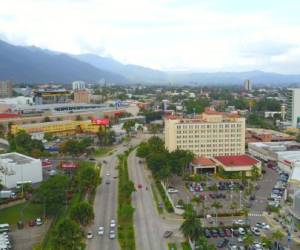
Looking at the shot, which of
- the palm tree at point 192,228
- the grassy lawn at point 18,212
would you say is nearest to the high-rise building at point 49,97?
the grassy lawn at point 18,212

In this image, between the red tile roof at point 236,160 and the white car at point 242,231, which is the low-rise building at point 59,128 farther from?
the white car at point 242,231

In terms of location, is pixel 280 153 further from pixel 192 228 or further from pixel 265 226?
pixel 192 228

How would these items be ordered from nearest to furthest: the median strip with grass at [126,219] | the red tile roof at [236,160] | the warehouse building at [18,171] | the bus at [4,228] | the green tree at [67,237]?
1. the green tree at [67,237]
2. the median strip with grass at [126,219]
3. the bus at [4,228]
4. the warehouse building at [18,171]
5. the red tile roof at [236,160]

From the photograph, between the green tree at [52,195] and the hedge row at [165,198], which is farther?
the hedge row at [165,198]

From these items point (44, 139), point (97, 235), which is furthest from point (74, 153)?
point (97, 235)

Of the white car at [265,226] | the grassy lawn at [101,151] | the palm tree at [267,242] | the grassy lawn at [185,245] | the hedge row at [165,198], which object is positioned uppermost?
the palm tree at [267,242]

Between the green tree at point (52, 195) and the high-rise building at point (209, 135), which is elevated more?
the high-rise building at point (209, 135)
